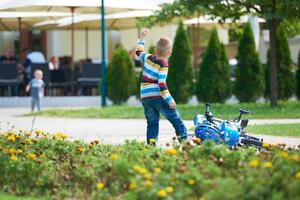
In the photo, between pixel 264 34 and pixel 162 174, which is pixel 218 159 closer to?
pixel 162 174

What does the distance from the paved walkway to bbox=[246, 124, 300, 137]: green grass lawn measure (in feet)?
1.19

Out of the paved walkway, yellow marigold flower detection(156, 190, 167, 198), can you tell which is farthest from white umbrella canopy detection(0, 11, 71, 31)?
yellow marigold flower detection(156, 190, 167, 198)

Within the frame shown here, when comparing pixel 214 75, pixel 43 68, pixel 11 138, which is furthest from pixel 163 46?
pixel 43 68

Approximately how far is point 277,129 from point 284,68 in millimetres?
9103

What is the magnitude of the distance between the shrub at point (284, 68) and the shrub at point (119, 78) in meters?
3.52

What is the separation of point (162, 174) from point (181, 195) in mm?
579

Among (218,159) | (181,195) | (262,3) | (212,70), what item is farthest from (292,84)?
(181,195)

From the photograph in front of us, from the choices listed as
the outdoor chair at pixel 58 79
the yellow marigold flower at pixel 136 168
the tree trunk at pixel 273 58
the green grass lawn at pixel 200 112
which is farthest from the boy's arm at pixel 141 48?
the outdoor chair at pixel 58 79

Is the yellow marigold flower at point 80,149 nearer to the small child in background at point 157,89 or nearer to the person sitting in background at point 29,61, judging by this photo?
the small child in background at point 157,89

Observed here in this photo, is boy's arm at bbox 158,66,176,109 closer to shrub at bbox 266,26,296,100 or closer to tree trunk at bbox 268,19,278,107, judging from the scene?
tree trunk at bbox 268,19,278,107

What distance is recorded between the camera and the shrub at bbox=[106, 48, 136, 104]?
78.1ft

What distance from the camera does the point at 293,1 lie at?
19.5 meters

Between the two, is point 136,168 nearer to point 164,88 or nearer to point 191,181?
point 191,181

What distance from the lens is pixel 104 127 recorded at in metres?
16.5
